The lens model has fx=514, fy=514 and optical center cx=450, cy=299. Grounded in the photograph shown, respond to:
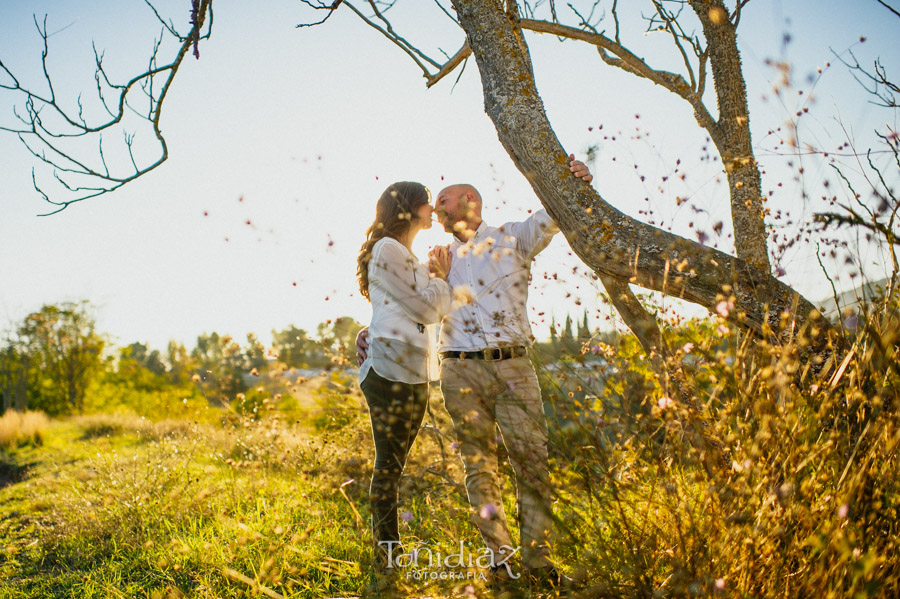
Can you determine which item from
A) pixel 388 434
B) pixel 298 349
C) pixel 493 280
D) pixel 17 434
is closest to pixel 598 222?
pixel 493 280

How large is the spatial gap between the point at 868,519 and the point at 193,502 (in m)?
4.02

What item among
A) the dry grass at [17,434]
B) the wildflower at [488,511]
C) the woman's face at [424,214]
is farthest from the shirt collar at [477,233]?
the dry grass at [17,434]

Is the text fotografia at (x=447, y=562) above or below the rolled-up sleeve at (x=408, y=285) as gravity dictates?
below

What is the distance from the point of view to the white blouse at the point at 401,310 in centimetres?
233

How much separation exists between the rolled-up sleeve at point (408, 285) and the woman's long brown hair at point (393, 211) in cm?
15

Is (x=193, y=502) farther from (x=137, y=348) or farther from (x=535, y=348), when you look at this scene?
(x=137, y=348)

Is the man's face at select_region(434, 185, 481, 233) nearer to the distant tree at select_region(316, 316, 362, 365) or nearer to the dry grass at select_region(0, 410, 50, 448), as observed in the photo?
the distant tree at select_region(316, 316, 362, 365)

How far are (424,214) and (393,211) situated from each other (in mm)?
154

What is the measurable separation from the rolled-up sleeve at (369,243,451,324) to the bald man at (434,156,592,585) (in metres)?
0.08

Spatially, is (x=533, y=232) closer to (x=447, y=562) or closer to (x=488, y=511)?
(x=488, y=511)

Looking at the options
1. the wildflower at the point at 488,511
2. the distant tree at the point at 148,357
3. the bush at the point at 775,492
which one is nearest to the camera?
Answer: the bush at the point at 775,492

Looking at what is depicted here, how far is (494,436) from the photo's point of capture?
93.4 inches

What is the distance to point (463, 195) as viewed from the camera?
273 cm

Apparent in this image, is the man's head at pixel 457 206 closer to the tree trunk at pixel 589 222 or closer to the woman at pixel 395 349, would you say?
the woman at pixel 395 349
